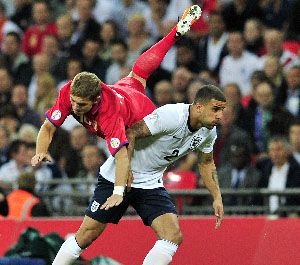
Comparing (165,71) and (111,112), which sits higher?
(111,112)

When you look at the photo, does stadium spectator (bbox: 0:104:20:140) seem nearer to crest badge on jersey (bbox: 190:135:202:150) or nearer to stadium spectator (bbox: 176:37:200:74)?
stadium spectator (bbox: 176:37:200:74)

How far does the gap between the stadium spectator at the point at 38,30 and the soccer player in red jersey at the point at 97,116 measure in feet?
21.7

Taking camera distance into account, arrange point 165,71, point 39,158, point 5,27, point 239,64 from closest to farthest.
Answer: point 39,158 < point 239,64 < point 165,71 < point 5,27

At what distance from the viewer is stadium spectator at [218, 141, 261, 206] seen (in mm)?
10039

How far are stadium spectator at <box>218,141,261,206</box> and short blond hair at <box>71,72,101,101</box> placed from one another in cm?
348

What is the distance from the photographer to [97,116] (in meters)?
6.98

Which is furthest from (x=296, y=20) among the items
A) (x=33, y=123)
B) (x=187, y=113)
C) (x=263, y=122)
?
(x=187, y=113)

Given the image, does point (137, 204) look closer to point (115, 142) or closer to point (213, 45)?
point (115, 142)

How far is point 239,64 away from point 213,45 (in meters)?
0.68

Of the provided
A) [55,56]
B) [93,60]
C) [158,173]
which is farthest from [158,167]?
[55,56]

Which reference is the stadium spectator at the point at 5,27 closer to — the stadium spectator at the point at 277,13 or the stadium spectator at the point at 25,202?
the stadium spectator at the point at 277,13

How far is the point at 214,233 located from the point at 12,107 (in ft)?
17.7

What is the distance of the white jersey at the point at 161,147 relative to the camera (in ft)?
23.4

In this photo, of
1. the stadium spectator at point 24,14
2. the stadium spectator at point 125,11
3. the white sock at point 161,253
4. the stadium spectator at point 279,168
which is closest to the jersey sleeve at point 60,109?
the white sock at point 161,253
